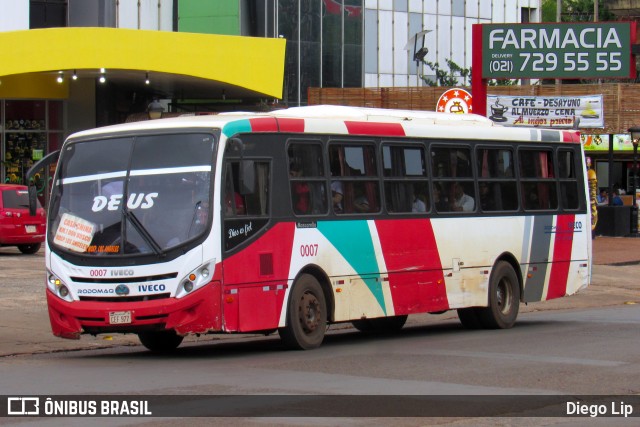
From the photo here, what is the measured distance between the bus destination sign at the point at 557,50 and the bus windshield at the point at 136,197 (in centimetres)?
1530

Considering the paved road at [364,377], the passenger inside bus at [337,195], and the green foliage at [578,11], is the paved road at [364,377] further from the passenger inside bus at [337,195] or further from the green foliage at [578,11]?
the green foliage at [578,11]

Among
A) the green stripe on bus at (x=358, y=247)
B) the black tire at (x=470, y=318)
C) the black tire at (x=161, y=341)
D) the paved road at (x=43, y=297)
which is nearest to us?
the black tire at (x=161, y=341)

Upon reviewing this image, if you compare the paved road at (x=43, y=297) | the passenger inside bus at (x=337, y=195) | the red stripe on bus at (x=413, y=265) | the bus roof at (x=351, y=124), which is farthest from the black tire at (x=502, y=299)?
the passenger inside bus at (x=337, y=195)

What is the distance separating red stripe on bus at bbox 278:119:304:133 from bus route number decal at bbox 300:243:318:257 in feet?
4.53

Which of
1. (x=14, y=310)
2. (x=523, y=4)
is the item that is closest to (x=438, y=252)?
(x=14, y=310)

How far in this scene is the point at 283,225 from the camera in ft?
46.8

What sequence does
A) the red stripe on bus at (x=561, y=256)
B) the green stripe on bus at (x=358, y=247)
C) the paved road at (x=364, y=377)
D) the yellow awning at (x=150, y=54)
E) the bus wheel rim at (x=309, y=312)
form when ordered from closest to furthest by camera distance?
the paved road at (x=364, y=377), the bus wheel rim at (x=309, y=312), the green stripe on bus at (x=358, y=247), the red stripe on bus at (x=561, y=256), the yellow awning at (x=150, y=54)

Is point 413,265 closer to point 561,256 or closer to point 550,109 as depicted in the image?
point 561,256

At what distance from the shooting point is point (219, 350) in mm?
15273

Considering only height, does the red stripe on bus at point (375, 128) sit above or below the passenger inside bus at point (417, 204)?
above

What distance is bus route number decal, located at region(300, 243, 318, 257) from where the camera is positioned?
14.5m

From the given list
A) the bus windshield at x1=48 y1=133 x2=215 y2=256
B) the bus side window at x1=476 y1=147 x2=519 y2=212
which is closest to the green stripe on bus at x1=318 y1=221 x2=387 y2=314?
the bus windshield at x1=48 y1=133 x2=215 y2=256

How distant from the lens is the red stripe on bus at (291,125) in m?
14.5

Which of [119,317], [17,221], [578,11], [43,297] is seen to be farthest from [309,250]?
[578,11]
